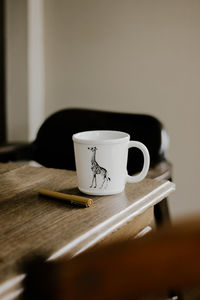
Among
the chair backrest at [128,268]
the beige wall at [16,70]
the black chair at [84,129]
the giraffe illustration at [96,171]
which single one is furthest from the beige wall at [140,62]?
the chair backrest at [128,268]

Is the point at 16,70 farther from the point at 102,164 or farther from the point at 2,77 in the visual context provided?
the point at 102,164

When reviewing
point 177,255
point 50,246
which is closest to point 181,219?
point 177,255

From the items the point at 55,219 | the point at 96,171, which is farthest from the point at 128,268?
the point at 96,171

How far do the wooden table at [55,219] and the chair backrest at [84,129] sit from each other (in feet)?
1.25

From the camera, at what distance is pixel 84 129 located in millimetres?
1434

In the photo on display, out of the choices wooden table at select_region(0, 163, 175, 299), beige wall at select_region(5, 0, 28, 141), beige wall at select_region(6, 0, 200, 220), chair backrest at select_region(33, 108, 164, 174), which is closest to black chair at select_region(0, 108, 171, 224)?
chair backrest at select_region(33, 108, 164, 174)

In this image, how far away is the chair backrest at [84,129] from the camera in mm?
1289

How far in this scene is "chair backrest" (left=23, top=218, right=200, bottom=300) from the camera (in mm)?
232

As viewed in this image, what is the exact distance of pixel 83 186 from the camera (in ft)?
2.65

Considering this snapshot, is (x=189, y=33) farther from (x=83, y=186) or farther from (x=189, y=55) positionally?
(x=83, y=186)

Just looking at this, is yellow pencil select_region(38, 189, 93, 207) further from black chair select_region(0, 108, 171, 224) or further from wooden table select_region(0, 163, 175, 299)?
black chair select_region(0, 108, 171, 224)

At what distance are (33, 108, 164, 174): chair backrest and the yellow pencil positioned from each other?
515mm

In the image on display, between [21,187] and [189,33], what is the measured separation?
139 centimetres

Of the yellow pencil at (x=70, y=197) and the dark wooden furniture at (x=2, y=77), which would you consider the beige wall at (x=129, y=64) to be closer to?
the dark wooden furniture at (x=2, y=77)
